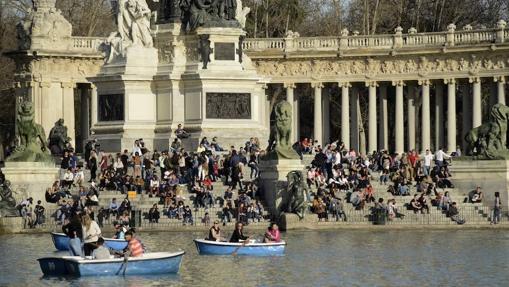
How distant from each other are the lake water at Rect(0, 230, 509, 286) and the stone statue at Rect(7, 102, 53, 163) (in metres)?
7.08

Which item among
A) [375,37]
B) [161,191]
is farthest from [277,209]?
[375,37]

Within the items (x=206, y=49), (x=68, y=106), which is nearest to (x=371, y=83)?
(x=68, y=106)

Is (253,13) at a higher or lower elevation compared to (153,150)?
higher

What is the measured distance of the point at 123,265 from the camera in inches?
1964

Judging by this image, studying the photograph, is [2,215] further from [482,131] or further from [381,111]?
[381,111]

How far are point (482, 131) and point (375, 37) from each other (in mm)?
30087

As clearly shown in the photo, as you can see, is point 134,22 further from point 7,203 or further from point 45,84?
point 45,84

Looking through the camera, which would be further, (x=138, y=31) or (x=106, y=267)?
(x=138, y=31)

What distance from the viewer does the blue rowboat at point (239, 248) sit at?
5653 centimetres

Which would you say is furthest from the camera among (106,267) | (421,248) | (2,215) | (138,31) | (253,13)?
(253,13)

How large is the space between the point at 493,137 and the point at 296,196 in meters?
10.3

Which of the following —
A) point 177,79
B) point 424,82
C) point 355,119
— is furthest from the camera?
point 355,119

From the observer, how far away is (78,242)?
5253cm

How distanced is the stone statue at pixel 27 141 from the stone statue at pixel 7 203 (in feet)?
11.2
